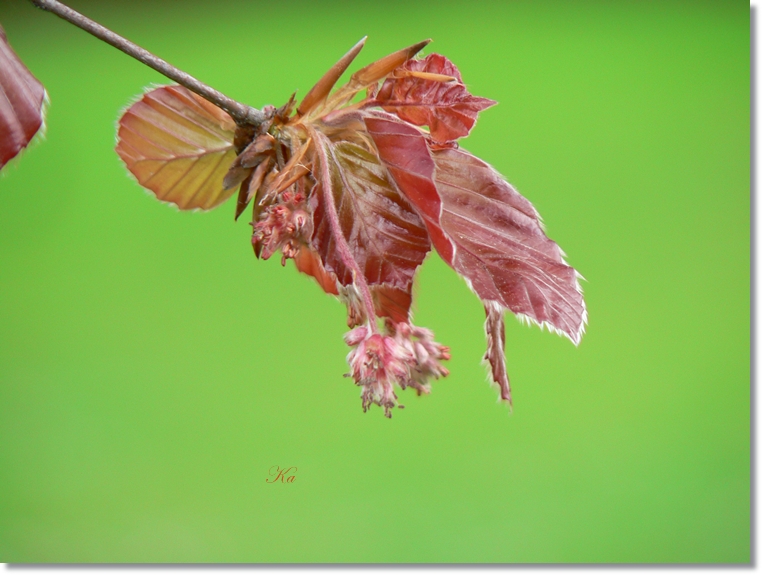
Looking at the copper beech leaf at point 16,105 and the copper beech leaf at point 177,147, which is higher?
the copper beech leaf at point 177,147

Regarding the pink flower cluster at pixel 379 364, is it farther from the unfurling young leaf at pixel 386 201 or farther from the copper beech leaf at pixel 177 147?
the copper beech leaf at pixel 177 147

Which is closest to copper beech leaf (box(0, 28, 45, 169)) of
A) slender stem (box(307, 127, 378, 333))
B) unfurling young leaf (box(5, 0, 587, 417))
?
unfurling young leaf (box(5, 0, 587, 417))

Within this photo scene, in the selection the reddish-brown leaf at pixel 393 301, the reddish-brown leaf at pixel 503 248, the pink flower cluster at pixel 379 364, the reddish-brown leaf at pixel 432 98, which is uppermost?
the reddish-brown leaf at pixel 432 98

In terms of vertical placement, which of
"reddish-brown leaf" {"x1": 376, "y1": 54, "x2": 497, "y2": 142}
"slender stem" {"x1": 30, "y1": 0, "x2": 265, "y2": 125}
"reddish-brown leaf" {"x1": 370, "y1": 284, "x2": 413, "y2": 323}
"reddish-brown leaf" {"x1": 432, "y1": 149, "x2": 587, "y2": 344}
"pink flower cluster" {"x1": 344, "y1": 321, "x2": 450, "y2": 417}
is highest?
"reddish-brown leaf" {"x1": 376, "y1": 54, "x2": 497, "y2": 142}

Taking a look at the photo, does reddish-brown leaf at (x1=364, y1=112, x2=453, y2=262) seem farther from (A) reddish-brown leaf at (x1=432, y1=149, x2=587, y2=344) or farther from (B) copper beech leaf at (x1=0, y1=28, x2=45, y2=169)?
(B) copper beech leaf at (x1=0, y1=28, x2=45, y2=169)

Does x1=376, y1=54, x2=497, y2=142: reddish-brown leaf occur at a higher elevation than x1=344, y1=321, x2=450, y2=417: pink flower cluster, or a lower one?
higher

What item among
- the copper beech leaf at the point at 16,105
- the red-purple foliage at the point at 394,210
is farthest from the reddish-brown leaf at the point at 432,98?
the copper beech leaf at the point at 16,105

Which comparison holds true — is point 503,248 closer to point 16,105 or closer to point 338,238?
point 338,238
